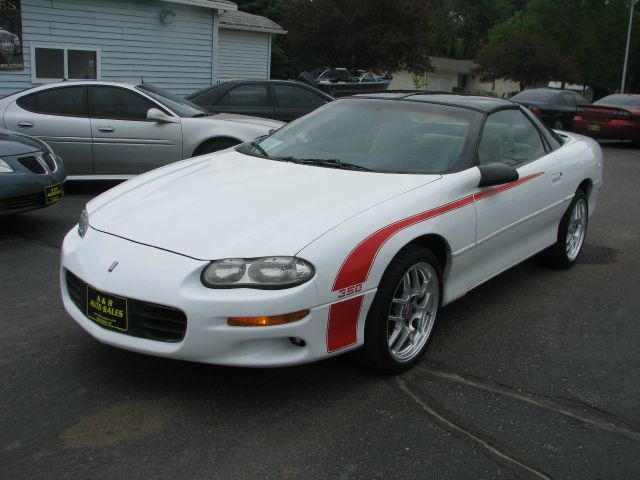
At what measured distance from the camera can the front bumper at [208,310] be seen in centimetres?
296

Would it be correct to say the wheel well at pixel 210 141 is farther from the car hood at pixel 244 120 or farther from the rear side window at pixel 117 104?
the rear side window at pixel 117 104

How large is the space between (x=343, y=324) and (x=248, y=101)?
8504mm

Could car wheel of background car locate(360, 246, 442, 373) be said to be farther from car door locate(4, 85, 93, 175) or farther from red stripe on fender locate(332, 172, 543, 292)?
car door locate(4, 85, 93, 175)

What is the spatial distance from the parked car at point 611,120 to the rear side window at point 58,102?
1243cm

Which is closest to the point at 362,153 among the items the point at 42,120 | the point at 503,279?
the point at 503,279

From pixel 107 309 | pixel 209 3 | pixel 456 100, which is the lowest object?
pixel 107 309

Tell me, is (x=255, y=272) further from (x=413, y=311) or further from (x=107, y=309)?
(x=413, y=311)

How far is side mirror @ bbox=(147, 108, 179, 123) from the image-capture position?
814cm

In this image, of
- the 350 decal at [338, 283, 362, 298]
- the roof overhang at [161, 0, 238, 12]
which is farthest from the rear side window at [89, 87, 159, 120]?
the roof overhang at [161, 0, 238, 12]

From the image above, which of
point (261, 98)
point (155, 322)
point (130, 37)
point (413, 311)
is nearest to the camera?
point (155, 322)

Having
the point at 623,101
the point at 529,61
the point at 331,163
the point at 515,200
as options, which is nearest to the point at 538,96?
the point at 623,101

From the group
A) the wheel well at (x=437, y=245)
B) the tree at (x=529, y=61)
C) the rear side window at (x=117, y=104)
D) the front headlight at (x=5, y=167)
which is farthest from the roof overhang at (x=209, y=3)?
the tree at (x=529, y=61)

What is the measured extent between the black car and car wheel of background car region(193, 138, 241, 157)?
2494mm

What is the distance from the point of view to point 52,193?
20.7ft
